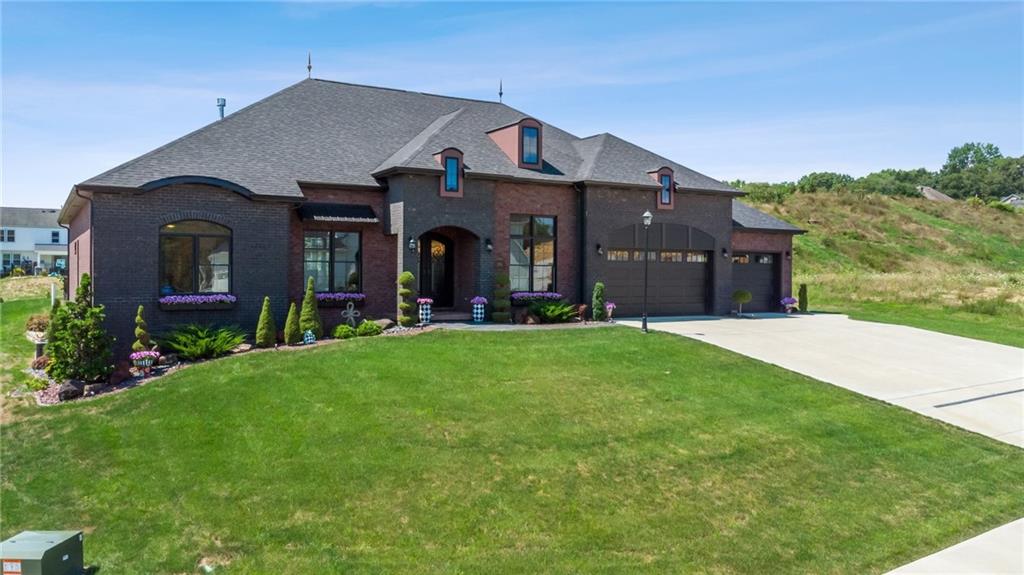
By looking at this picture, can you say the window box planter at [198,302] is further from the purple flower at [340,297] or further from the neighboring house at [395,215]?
the purple flower at [340,297]

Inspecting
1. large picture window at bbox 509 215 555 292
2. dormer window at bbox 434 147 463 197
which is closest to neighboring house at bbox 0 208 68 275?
dormer window at bbox 434 147 463 197

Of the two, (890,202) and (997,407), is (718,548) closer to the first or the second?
(997,407)

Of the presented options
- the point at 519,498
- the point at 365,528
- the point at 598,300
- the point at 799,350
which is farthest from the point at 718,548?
the point at 598,300

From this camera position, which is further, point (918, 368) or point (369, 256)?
point (369, 256)

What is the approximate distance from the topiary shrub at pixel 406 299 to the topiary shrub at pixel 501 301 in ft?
8.64

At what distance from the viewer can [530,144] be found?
2242 centimetres

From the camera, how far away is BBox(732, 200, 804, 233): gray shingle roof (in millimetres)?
26686

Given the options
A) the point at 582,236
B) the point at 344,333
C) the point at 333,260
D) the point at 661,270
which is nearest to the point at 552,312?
the point at 582,236

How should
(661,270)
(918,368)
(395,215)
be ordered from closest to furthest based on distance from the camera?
(918,368), (395,215), (661,270)

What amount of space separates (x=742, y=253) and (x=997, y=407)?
14.3m

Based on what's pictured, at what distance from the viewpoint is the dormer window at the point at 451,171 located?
1997cm

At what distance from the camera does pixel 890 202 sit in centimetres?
6819

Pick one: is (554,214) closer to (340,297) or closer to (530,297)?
(530,297)

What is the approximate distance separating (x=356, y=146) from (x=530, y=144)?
5.70 metres
